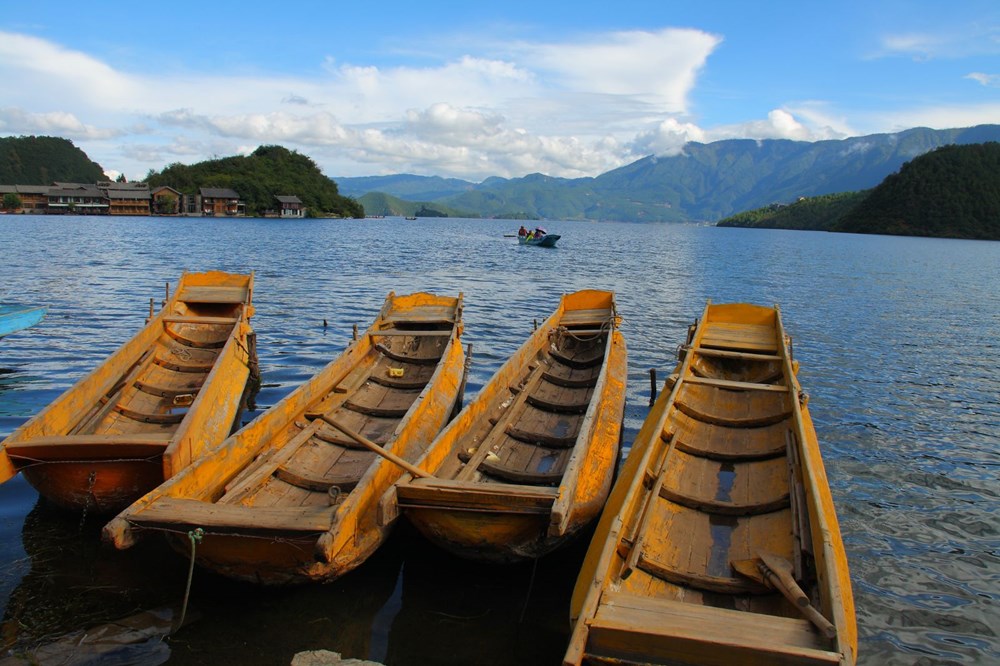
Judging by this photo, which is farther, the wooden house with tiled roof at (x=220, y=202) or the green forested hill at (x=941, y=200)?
the wooden house with tiled roof at (x=220, y=202)

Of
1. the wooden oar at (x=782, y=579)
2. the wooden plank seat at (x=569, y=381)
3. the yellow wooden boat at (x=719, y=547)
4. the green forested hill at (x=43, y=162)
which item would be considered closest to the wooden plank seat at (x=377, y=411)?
the wooden plank seat at (x=569, y=381)

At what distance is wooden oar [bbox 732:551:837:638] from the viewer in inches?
178

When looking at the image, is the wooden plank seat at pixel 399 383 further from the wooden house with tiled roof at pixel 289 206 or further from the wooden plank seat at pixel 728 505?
the wooden house with tiled roof at pixel 289 206

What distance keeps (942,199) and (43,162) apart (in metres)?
202

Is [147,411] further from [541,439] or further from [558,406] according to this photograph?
[558,406]

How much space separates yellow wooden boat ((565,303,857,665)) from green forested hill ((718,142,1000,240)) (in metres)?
120

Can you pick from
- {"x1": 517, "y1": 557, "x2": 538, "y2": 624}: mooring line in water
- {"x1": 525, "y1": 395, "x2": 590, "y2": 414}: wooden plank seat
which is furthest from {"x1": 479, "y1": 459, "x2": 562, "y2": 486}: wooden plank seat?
{"x1": 525, "y1": 395, "x2": 590, "y2": 414}: wooden plank seat

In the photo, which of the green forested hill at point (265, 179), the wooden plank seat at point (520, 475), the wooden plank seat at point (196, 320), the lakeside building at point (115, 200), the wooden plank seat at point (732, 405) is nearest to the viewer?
the wooden plank seat at point (520, 475)

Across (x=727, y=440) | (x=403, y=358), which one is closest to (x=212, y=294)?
(x=403, y=358)

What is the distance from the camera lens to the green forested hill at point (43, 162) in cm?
16262

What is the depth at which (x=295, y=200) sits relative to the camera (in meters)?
131

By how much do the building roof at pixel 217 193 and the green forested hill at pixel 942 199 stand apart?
117 meters

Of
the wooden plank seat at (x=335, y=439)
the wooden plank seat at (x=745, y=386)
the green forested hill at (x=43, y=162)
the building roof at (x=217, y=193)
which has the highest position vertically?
the green forested hill at (x=43, y=162)

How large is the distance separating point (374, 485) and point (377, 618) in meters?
1.28
